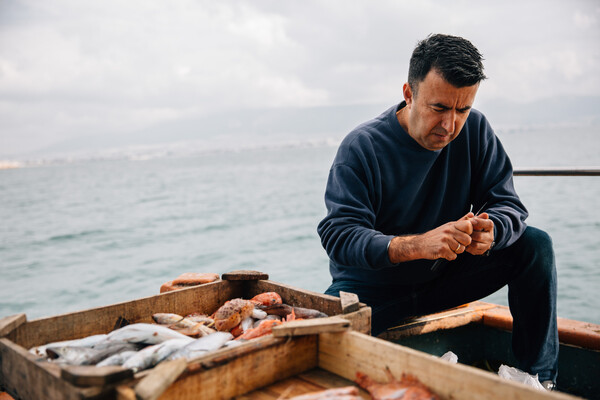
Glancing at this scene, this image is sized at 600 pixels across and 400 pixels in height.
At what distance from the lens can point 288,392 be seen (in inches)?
66.3

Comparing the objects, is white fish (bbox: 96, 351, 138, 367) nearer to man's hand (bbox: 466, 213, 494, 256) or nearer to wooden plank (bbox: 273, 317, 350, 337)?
wooden plank (bbox: 273, 317, 350, 337)

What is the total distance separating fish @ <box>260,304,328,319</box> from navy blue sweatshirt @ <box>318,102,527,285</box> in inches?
15.2

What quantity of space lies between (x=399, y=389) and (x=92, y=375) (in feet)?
3.03

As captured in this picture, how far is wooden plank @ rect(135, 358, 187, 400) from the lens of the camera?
52.8 inches

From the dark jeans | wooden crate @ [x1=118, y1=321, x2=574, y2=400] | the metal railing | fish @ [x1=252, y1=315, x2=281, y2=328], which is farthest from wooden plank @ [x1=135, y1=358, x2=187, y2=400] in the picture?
the metal railing

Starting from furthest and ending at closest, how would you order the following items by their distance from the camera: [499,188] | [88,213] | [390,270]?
[88,213]
[499,188]
[390,270]

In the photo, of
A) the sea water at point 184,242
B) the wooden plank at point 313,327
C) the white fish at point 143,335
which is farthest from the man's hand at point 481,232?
the sea water at point 184,242

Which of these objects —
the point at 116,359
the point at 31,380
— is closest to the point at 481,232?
the point at 116,359

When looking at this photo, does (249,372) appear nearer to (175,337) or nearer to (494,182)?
(175,337)

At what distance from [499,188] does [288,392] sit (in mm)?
2000

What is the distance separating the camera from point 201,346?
1860mm

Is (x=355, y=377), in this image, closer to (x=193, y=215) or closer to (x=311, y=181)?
(x=193, y=215)

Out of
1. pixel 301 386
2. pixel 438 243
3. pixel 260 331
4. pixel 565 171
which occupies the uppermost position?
pixel 565 171

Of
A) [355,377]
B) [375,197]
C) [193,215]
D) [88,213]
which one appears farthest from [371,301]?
[88,213]
